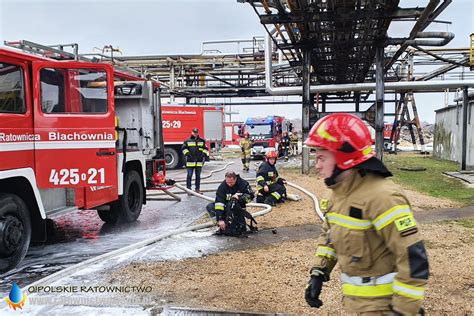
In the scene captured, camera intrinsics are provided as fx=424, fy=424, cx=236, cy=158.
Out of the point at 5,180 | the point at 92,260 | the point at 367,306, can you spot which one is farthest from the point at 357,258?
the point at 5,180

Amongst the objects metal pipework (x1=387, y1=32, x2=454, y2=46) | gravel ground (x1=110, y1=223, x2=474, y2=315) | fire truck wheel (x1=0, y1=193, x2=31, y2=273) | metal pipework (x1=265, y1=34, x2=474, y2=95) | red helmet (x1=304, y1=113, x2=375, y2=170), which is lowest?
gravel ground (x1=110, y1=223, x2=474, y2=315)

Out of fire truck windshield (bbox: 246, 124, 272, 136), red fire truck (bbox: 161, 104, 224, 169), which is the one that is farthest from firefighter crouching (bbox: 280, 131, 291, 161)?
red fire truck (bbox: 161, 104, 224, 169)

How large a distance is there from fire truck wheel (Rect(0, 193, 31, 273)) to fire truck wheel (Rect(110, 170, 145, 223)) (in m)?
2.13

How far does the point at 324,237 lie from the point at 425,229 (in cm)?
468

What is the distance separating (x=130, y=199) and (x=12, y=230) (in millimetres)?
2928

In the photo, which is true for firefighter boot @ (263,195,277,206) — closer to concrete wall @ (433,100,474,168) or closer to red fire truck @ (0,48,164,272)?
red fire truck @ (0,48,164,272)

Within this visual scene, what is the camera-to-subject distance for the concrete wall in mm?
15620

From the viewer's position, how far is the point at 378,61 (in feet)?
40.2

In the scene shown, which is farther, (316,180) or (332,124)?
(316,180)

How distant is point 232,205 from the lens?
6211 millimetres

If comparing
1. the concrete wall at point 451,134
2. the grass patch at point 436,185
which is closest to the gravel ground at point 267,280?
the grass patch at point 436,185

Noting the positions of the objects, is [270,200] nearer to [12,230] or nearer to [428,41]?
[12,230]

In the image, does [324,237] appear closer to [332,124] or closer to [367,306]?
[367,306]

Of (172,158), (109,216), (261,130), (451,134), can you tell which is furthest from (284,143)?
(109,216)
